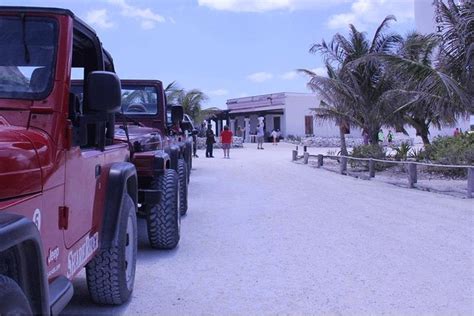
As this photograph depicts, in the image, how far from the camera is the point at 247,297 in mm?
5121

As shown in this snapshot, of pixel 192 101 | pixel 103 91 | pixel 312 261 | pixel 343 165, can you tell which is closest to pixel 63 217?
pixel 103 91

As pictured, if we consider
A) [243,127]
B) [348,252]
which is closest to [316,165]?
[348,252]

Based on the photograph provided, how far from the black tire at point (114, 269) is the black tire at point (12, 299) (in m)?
1.94

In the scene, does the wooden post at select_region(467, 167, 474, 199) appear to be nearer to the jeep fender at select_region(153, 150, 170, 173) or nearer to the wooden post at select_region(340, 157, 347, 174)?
the wooden post at select_region(340, 157, 347, 174)

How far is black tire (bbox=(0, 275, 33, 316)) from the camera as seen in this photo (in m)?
2.23

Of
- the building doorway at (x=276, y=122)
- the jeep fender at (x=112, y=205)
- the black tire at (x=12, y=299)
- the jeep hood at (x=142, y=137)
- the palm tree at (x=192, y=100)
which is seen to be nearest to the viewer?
the black tire at (x=12, y=299)

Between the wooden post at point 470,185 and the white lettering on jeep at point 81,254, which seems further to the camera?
the wooden post at point 470,185

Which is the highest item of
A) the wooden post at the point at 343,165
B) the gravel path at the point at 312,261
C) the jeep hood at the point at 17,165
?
the jeep hood at the point at 17,165

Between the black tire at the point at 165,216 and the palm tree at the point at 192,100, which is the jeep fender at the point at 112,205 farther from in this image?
the palm tree at the point at 192,100

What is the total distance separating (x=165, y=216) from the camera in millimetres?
6629

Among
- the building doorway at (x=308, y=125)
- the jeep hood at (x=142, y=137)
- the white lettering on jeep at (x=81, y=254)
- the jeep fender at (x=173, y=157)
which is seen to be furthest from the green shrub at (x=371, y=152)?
Answer: the building doorway at (x=308, y=125)

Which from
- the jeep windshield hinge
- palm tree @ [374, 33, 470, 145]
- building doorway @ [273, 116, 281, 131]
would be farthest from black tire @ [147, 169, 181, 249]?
building doorway @ [273, 116, 281, 131]

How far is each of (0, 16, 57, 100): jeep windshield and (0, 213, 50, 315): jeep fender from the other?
42.5 inches

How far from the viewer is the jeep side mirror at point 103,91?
11.6ft
